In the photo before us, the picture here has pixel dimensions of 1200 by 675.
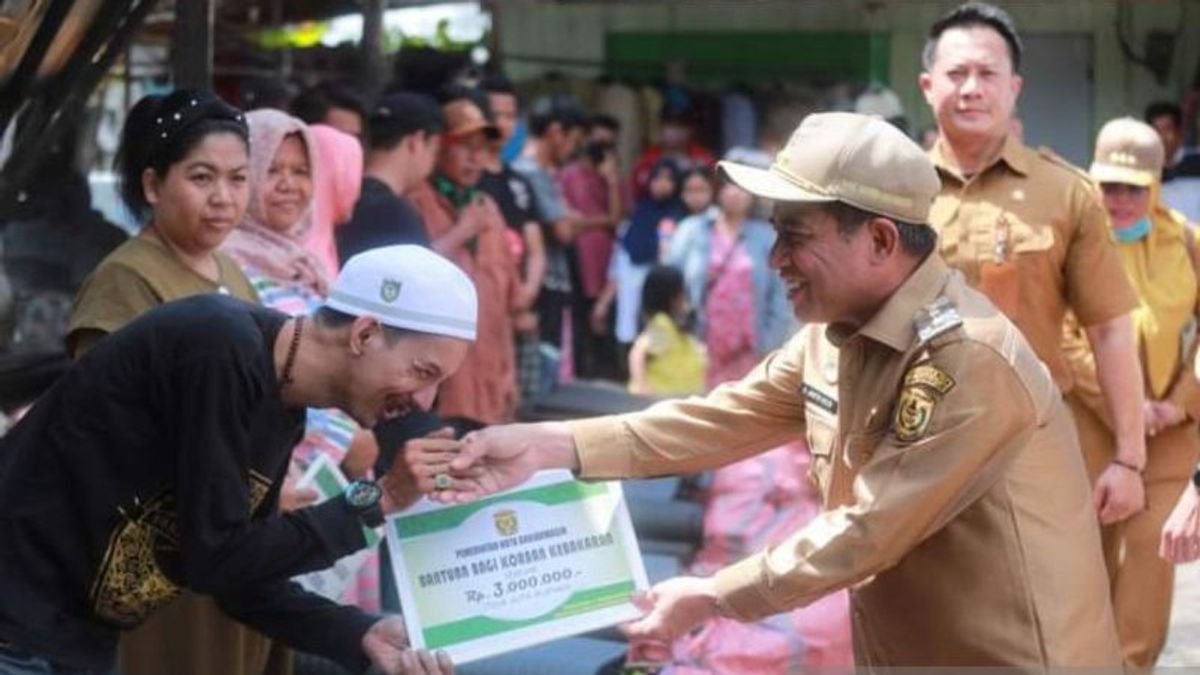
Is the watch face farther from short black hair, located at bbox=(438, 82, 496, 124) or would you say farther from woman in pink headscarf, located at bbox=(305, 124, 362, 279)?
short black hair, located at bbox=(438, 82, 496, 124)

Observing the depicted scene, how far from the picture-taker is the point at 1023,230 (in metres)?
4.94

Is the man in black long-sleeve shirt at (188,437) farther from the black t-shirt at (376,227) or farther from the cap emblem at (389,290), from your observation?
the black t-shirt at (376,227)

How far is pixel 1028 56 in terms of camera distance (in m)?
14.0

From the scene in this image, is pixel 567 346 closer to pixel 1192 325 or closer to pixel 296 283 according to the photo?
pixel 1192 325

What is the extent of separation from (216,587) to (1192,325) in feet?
12.4

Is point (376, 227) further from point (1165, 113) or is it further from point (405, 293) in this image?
point (1165, 113)

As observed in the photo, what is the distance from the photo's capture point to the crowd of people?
3.15 meters

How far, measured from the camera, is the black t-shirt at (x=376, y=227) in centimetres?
577

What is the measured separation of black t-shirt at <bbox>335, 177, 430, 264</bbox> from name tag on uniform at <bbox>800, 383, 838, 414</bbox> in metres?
2.39

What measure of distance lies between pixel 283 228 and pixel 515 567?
1.76 meters

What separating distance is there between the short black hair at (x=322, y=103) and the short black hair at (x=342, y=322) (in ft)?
10.4

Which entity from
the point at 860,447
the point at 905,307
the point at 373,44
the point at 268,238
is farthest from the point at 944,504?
the point at 373,44

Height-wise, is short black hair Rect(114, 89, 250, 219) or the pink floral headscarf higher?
short black hair Rect(114, 89, 250, 219)

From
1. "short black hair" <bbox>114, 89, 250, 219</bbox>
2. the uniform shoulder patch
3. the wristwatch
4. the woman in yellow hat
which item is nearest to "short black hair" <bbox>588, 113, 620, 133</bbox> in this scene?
the woman in yellow hat
